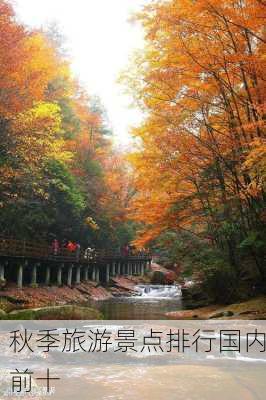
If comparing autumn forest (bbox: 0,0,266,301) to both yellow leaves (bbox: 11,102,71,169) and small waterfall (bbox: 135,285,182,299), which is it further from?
small waterfall (bbox: 135,285,182,299)

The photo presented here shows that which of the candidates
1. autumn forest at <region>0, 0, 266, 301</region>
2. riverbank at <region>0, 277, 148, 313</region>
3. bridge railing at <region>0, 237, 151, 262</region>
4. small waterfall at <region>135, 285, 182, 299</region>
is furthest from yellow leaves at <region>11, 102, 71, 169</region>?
small waterfall at <region>135, 285, 182, 299</region>

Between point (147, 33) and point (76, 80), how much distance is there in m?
30.4

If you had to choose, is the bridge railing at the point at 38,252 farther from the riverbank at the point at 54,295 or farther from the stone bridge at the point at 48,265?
the riverbank at the point at 54,295

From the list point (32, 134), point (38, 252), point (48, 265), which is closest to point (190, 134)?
point (32, 134)

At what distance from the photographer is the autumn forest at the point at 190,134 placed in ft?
38.8

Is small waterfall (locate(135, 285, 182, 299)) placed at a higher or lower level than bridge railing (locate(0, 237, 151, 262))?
lower

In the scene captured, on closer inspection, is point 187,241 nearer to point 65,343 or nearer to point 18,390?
point 65,343

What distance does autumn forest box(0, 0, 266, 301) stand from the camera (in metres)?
11.8

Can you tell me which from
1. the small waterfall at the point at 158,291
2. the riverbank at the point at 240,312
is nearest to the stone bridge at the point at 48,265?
the small waterfall at the point at 158,291

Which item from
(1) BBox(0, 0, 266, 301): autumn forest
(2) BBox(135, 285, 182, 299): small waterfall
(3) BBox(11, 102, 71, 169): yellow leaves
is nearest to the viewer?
(1) BBox(0, 0, 266, 301): autumn forest

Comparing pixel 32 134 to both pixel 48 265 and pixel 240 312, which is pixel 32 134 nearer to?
pixel 48 265

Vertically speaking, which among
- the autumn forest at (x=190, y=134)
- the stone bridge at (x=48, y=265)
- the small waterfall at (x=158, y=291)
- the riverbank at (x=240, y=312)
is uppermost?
the autumn forest at (x=190, y=134)

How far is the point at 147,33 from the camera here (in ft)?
42.3

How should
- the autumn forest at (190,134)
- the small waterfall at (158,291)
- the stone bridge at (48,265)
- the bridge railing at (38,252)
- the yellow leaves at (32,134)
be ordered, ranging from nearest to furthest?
1. the autumn forest at (190,134)
2. the yellow leaves at (32,134)
3. the bridge railing at (38,252)
4. the stone bridge at (48,265)
5. the small waterfall at (158,291)
